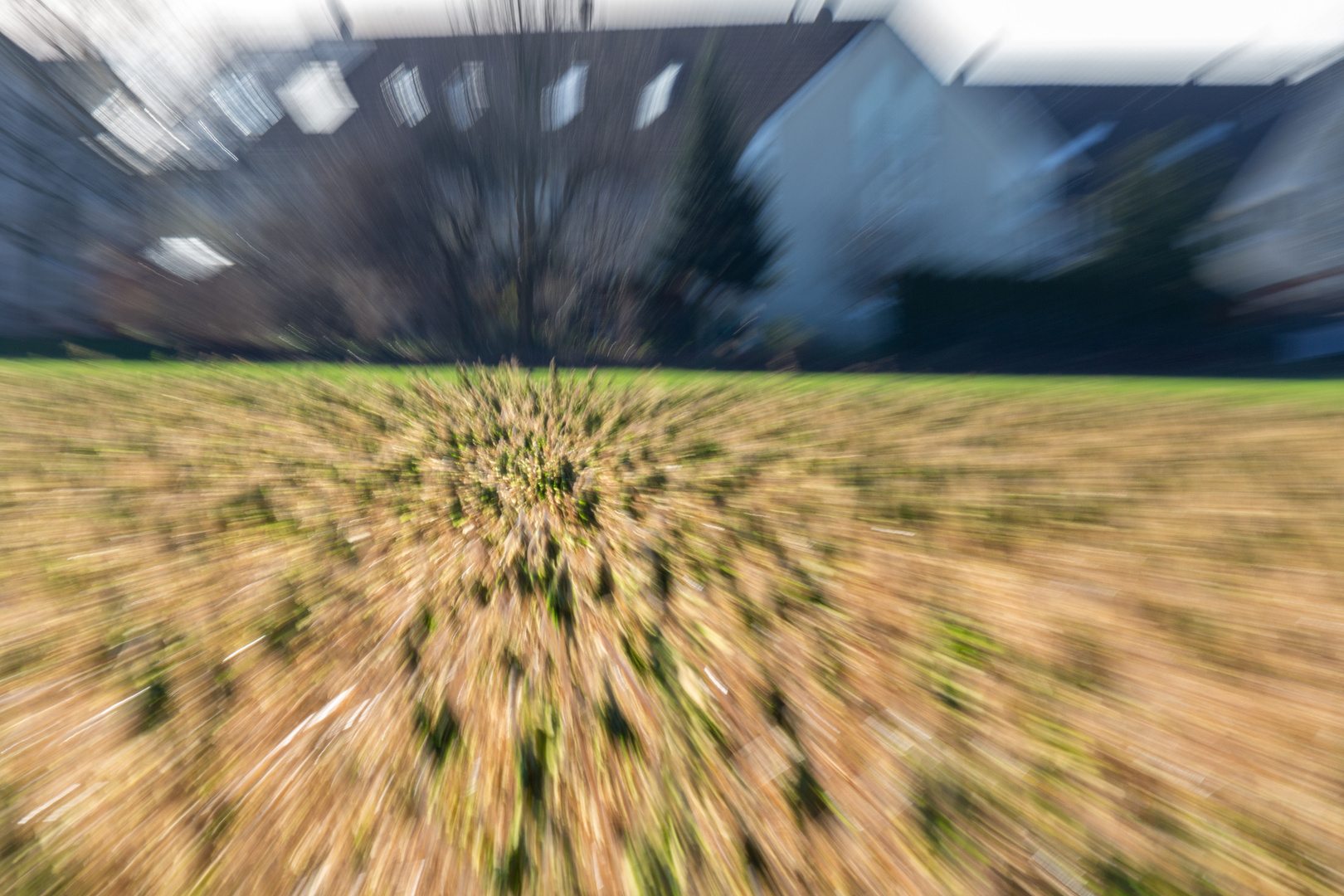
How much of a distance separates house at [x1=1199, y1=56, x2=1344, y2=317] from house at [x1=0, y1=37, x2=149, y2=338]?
2170 cm

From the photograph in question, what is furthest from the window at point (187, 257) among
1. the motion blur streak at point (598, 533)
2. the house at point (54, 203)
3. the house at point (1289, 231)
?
the house at point (1289, 231)

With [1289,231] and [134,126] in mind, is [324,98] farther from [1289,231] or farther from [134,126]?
[1289,231]

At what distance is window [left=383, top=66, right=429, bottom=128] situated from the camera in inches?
529

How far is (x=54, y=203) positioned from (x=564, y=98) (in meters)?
11.0

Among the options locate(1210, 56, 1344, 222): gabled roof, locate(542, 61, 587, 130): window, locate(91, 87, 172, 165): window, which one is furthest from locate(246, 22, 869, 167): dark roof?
locate(1210, 56, 1344, 222): gabled roof

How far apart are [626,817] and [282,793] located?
3.32 feet

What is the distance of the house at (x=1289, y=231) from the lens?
13.0m

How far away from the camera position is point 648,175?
1393 centimetres

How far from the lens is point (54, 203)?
44.0 feet

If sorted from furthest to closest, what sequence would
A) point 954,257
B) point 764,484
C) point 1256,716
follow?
point 954,257
point 764,484
point 1256,716

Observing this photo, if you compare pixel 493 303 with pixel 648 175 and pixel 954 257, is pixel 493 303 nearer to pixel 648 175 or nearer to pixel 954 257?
pixel 648 175

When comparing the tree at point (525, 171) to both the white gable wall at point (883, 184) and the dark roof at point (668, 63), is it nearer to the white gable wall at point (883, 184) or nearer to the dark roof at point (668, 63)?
the dark roof at point (668, 63)

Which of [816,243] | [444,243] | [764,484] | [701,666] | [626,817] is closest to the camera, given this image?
[626,817]

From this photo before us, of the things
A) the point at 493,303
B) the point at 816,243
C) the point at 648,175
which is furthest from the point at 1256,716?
the point at 816,243
